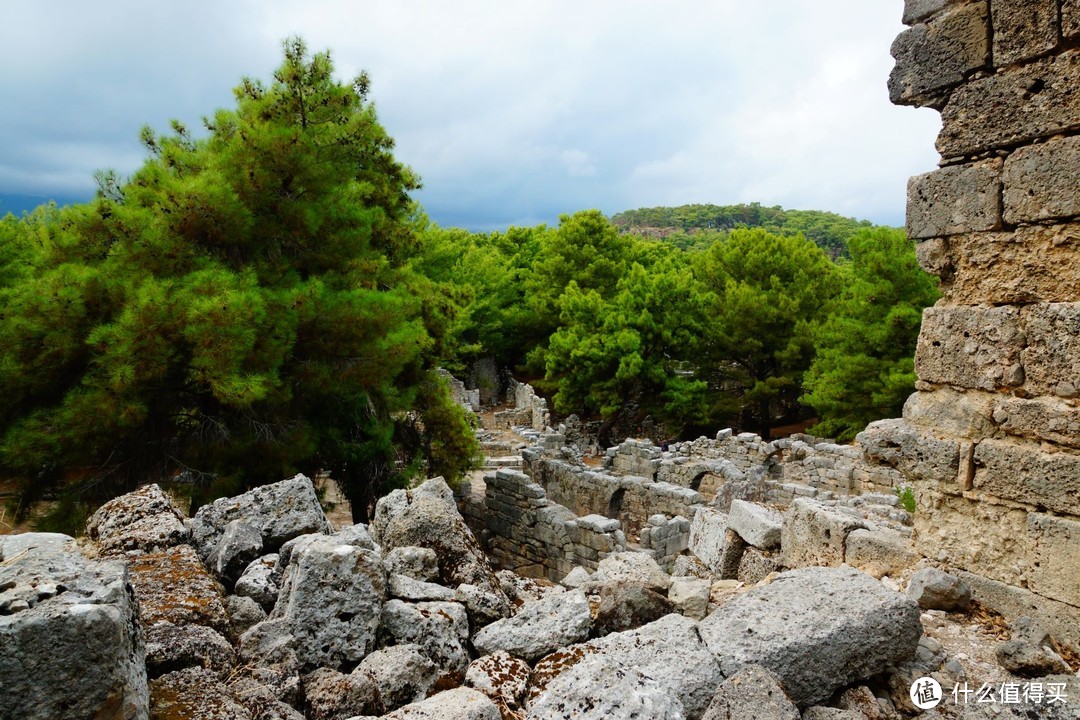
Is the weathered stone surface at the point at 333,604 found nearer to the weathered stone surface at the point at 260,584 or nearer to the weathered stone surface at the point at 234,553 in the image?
the weathered stone surface at the point at 260,584

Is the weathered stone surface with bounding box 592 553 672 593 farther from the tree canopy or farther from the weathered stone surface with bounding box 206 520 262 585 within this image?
the tree canopy

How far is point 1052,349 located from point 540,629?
9.76 feet

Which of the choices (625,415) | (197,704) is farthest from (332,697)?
(625,415)

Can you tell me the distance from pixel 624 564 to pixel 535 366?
93.5 ft

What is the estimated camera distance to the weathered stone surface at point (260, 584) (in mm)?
3650

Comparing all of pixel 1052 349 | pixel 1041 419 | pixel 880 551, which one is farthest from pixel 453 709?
pixel 880 551

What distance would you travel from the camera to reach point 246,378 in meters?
8.74

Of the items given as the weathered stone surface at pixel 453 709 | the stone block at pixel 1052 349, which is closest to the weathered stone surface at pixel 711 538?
the stone block at pixel 1052 349

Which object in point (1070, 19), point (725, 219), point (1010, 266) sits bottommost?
point (1010, 266)

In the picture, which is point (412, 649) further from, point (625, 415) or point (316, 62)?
point (625, 415)

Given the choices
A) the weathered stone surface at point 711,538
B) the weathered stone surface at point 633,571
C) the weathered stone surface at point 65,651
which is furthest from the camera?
the weathered stone surface at point 711,538

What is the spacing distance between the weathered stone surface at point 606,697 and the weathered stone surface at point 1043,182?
3133 millimetres

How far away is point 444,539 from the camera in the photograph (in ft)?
13.9

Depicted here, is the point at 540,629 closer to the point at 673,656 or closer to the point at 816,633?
the point at 673,656
